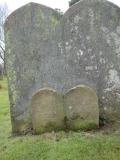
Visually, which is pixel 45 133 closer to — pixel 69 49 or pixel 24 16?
pixel 69 49

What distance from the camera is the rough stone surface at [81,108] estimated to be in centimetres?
612

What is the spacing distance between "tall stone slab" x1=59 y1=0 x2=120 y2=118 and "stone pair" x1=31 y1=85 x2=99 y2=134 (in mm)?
396

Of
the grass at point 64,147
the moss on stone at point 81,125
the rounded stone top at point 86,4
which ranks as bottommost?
the grass at point 64,147

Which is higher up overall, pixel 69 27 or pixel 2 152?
pixel 69 27

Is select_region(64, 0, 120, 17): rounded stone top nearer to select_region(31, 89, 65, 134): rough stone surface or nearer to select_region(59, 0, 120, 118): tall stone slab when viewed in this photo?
select_region(59, 0, 120, 118): tall stone slab

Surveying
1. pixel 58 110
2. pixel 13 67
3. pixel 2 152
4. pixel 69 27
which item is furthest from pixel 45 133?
pixel 69 27

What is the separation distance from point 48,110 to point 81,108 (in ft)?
1.80

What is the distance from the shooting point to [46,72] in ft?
21.8

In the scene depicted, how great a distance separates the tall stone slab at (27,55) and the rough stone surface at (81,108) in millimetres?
640

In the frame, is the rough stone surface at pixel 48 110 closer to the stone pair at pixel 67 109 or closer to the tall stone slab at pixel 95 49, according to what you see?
the stone pair at pixel 67 109

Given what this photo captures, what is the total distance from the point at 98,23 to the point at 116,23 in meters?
0.31

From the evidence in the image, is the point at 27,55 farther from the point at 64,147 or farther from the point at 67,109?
the point at 64,147

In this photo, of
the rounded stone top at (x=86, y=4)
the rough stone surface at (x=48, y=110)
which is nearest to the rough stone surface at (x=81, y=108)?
the rough stone surface at (x=48, y=110)

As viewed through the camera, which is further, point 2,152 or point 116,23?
point 116,23
